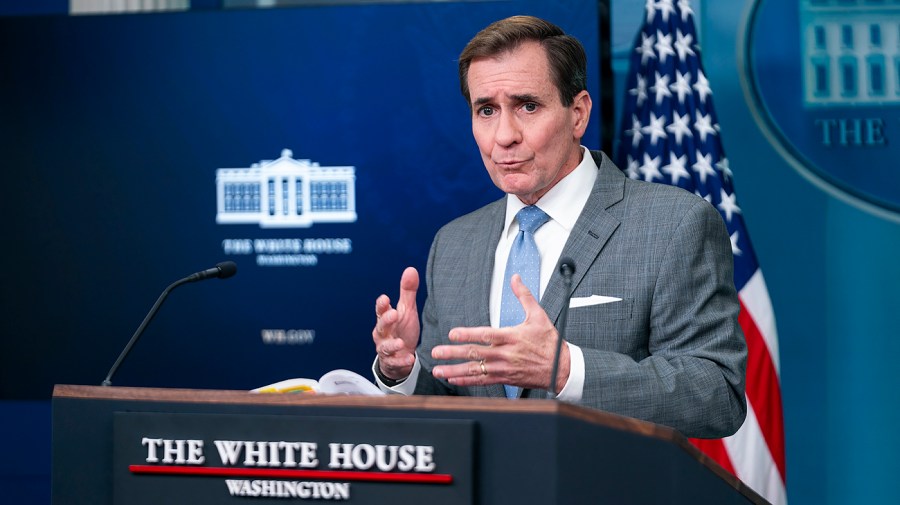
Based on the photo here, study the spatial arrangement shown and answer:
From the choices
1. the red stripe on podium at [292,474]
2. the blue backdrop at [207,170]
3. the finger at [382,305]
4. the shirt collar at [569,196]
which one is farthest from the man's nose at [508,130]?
the red stripe on podium at [292,474]

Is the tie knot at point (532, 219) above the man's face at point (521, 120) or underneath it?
underneath

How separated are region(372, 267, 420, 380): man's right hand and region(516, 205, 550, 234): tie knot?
431mm

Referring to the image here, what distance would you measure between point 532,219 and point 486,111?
30 cm

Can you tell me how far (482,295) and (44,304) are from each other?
2.02 metres

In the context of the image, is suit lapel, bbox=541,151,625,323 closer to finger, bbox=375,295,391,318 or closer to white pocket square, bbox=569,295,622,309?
white pocket square, bbox=569,295,622,309

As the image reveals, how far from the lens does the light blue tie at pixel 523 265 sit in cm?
246

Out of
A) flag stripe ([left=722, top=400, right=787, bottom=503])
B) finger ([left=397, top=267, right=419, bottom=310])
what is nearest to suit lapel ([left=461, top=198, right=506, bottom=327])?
finger ([left=397, top=267, right=419, bottom=310])

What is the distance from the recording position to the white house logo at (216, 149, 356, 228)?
11.8 feet

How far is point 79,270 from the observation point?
376cm

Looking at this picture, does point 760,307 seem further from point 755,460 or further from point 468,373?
point 468,373

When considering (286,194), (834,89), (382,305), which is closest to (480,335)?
(382,305)

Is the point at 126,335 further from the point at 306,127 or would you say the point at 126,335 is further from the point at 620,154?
the point at 620,154

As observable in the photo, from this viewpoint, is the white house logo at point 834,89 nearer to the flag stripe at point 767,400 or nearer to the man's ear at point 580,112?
the flag stripe at point 767,400

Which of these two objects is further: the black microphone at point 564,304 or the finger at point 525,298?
the finger at point 525,298
